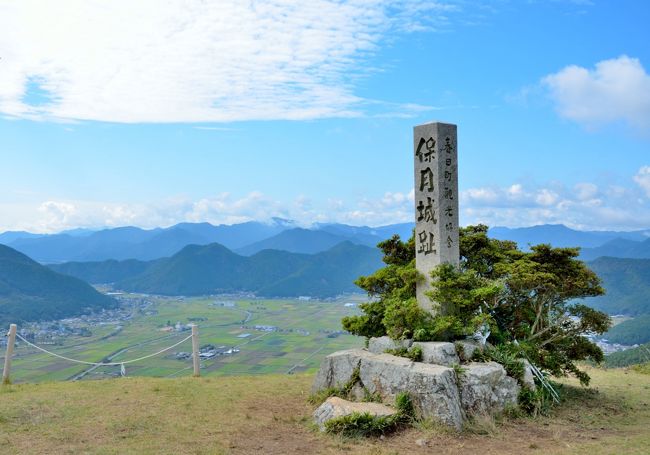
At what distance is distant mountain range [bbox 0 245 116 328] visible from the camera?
66469mm

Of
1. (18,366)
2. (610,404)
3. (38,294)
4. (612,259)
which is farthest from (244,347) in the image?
(612,259)

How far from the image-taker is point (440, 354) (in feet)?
30.6

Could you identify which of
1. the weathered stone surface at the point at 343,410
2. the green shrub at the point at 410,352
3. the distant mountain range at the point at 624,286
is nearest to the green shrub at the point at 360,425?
the weathered stone surface at the point at 343,410

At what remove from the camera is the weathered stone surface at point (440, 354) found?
929 cm

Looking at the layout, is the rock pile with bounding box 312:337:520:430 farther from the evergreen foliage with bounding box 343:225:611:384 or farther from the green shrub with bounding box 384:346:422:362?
the evergreen foliage with bounding box 343:225:611:384

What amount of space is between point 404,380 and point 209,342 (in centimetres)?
5091

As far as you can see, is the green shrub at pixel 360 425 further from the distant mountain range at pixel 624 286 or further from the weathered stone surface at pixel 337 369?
the distant mountain range at pixel 624 286

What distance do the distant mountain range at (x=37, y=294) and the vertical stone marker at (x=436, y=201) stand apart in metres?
65.3

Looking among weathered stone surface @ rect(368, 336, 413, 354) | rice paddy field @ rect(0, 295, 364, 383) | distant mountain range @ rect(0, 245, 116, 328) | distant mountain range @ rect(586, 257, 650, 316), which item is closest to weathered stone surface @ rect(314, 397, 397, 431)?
weathered stone surface @ rect(368, 336, 413, 354)

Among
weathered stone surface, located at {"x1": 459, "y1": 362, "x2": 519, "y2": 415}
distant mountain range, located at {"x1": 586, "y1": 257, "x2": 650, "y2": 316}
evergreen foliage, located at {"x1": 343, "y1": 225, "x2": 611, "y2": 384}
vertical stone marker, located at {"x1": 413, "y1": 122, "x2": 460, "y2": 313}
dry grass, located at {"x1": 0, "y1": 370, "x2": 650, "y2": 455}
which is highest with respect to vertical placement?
vertical stone marker, located at {"x1": 413, "y1": 122, "x2": 460, "y2": 313}

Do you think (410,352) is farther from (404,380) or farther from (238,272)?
(238,272)

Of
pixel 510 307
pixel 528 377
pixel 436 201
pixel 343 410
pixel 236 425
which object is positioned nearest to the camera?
pixel 343 410

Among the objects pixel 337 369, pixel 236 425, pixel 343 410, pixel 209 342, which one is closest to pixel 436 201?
pixel 337 369

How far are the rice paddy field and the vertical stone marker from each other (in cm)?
2630
